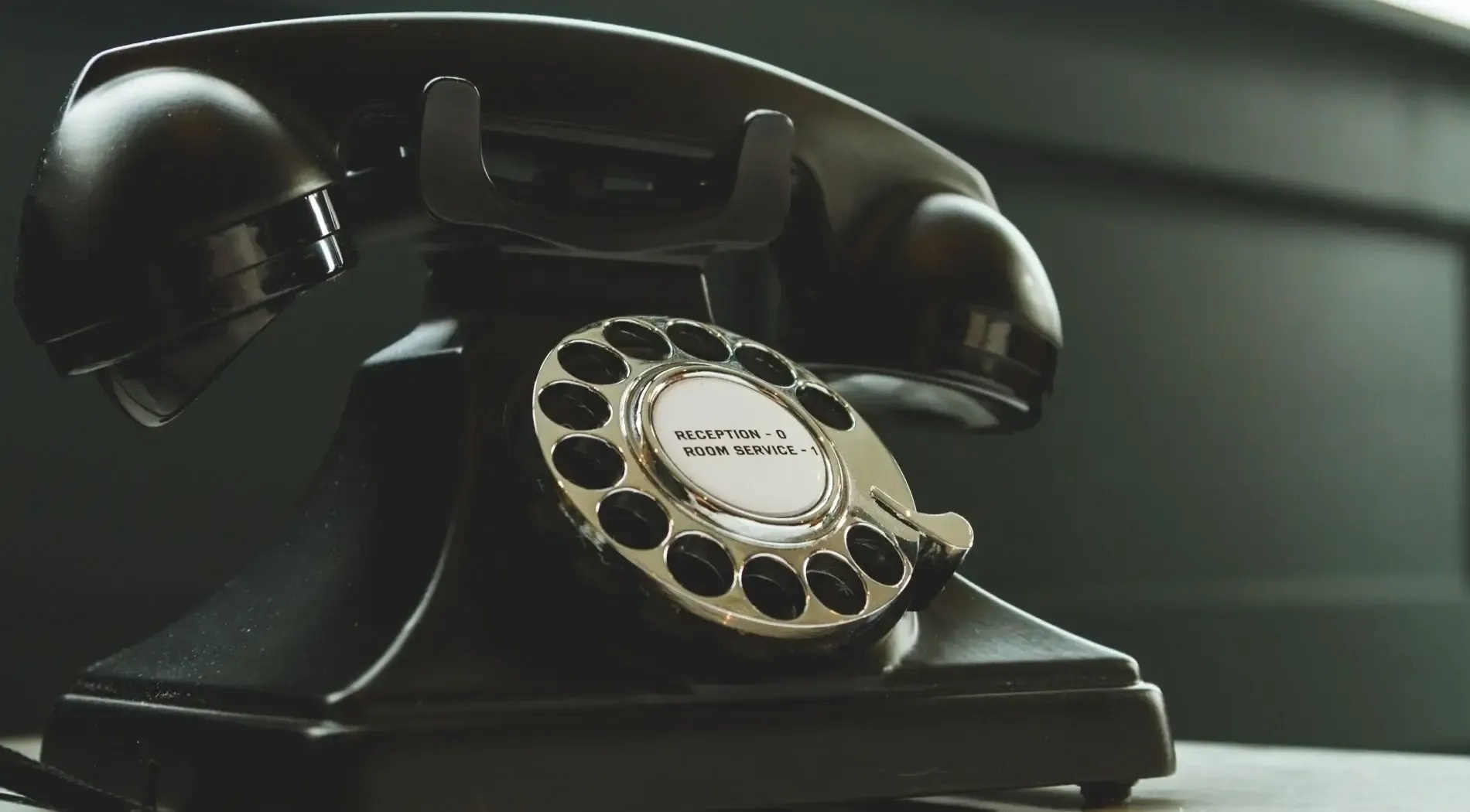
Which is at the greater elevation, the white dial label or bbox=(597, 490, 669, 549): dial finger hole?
the white dial label

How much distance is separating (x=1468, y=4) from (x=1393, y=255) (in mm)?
Result: 285

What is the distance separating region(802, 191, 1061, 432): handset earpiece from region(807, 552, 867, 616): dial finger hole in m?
0.20

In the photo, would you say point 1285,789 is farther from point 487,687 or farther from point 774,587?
point 487,687

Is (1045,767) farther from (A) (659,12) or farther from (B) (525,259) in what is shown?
(A) (659,12)

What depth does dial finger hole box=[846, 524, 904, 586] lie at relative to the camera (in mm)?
592

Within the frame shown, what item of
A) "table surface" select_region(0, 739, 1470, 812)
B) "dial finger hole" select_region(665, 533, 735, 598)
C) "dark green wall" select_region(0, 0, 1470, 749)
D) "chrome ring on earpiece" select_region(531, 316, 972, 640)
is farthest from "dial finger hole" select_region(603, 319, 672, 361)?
"dark green wall" select_region(0, 0, 1470, 749)

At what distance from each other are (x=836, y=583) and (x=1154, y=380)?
3.01 feet

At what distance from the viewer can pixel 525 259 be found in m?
0.66

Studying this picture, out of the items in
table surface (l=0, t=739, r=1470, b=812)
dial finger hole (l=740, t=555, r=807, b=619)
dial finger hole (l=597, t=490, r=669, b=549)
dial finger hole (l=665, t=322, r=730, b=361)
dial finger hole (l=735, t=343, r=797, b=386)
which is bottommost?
table surface (l=0, t=739, r=1470, b=812)

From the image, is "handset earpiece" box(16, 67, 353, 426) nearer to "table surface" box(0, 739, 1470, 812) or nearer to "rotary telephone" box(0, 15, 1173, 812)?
"rotary telephone" box(0, 15, 1173, 812)

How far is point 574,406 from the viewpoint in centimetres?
60

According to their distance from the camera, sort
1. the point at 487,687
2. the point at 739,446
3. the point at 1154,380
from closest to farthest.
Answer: the point at 487,687 < the point at 739,446 < the point at 1154,380

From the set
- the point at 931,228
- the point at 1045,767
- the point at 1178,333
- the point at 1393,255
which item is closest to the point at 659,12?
the point at 931,228

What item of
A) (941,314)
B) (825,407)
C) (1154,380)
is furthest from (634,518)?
(1154,380)
